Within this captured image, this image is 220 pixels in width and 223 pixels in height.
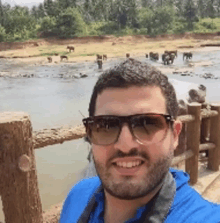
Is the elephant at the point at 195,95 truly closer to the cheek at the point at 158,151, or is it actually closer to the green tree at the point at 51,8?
the cheek at the point at 158,151

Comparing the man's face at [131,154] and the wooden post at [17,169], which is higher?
the man's face at [131,154]

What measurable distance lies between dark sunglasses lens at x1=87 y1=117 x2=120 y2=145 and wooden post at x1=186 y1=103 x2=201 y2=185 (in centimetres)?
244

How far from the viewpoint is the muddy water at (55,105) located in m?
5.23

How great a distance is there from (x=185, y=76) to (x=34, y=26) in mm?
30643

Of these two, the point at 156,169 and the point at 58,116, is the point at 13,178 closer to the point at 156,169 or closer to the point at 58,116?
the point at 156,169

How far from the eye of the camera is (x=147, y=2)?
71.4 metres

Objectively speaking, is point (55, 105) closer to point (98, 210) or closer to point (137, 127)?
Answer: point (98, 210)

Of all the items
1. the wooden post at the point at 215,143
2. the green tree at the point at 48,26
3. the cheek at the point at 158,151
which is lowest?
the wooden post at the point at 215,143

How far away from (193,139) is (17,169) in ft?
7.69

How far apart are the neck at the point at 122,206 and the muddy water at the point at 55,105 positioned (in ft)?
4.99

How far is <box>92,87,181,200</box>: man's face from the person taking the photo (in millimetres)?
1091

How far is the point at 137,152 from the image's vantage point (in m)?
1.10

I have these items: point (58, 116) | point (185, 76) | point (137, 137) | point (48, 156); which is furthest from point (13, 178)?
Answer: point (185, 76)

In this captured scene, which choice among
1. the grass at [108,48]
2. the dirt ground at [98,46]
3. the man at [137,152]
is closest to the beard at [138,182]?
the man at [137,152]
